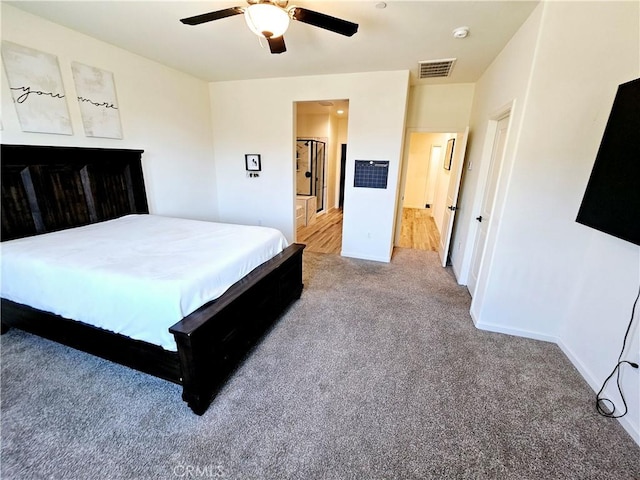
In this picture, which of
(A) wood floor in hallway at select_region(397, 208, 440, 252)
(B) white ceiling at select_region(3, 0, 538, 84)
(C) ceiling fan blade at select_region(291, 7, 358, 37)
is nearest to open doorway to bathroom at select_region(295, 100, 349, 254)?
(A) wood floor in hallway at select_region(397, 208, 440, 252)

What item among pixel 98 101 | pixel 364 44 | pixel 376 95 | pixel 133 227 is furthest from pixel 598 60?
pixel 98 101

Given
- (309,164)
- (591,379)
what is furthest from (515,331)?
(309,164)

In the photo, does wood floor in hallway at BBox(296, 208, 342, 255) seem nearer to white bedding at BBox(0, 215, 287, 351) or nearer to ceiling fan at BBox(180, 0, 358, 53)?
white bedding at BBox(0, 215, 287, 351)

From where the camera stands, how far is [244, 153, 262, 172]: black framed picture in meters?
4.33

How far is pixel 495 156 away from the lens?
2836mm

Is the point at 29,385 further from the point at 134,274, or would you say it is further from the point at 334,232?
the point at 334,232

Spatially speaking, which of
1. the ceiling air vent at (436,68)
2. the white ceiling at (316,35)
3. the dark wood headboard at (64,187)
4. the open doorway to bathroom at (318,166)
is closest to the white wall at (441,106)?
the white ceiling at (316,35)

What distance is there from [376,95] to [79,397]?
416 cm

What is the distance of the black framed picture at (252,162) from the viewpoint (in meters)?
4.33

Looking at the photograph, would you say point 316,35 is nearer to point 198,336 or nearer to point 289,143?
point 289,143

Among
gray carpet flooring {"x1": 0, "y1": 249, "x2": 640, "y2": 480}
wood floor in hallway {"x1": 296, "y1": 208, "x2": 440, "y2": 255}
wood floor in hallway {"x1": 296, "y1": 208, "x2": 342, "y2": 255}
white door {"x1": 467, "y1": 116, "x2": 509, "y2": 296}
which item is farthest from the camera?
wood floor in hallway {"x1": 296, "y1": 208, "x2": 440, "y2": 255}

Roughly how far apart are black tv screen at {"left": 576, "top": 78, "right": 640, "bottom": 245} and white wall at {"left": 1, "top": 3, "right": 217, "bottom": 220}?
4.40m

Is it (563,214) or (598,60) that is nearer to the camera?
(598,60)

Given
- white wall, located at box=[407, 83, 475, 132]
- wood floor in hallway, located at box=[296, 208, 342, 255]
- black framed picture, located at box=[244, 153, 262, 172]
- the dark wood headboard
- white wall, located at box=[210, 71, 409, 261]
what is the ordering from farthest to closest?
wood floor in hallway, located at box=[296, 208, 342, 255] < black framed picture, located at box=[244, 153, 262, 172] < white wall, located at box=[407, 83, 475, 132] < white wall, located at box=[210, 71, 409, 261] < the dark wood headboard
